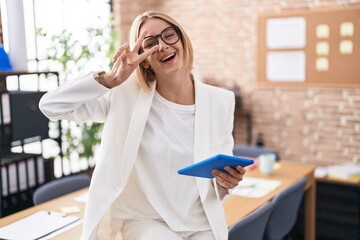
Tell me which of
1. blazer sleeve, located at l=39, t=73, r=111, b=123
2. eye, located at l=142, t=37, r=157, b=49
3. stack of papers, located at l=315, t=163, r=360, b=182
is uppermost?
eye, located at l=142, t=37, r=157, b=49

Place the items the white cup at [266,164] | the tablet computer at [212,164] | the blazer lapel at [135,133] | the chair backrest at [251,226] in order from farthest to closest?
the white cup at [266,164], the chair backrest at [251,226], the blazer lapel at [135,133], the tablet computer at [212,164]

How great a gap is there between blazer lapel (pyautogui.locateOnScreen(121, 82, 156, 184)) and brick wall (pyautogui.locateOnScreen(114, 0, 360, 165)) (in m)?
3.09

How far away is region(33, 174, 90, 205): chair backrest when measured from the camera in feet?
8.82

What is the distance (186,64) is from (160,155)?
0.42 m

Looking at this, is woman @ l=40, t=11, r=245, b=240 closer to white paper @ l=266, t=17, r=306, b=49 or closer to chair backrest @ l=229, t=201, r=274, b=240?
chair backrest @ l=229, t=201, r=274, b=240

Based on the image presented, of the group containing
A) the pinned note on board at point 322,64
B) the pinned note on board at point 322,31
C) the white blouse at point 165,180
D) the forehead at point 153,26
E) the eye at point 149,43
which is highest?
the pinned note on board at point 322,31

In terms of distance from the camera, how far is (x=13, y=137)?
10.1 feet

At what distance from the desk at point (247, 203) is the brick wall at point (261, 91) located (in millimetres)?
1284

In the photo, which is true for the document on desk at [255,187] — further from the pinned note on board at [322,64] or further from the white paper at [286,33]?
the white paper at [286,33]

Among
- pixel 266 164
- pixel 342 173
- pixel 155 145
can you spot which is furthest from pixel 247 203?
pixel 342 173

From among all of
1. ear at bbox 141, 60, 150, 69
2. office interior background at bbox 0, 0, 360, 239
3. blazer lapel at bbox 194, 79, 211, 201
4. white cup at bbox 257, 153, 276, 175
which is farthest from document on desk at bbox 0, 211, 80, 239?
office interior background at bbox 0, 0, 360, 239

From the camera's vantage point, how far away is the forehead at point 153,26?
1890mm

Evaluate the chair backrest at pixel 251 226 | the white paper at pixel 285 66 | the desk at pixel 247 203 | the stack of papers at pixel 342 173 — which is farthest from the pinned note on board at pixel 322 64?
the chair backrest at pixel 251 226

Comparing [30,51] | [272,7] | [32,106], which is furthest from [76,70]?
[272,7]
